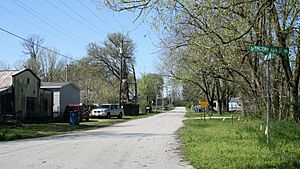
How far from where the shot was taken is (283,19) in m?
17.0

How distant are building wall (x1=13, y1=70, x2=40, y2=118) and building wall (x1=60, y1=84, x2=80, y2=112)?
8.72 meters

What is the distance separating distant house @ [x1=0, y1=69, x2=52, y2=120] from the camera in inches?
1298

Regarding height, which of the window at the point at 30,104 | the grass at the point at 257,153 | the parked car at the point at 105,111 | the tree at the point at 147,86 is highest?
the tree at the point at 147,86

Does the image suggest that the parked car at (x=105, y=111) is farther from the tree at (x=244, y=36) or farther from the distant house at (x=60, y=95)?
the tree at (x=244, y=36)

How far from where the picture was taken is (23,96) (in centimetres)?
3550

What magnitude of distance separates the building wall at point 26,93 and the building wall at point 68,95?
343 inches

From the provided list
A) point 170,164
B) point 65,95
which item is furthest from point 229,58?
point 65,95

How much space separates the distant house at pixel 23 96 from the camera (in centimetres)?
3297

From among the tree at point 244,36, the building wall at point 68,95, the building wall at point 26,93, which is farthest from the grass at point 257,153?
the building wall at point 68,95

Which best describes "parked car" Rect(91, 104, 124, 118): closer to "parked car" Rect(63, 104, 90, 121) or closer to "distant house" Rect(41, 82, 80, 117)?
"distant house" Rect(41, 82, 80, 117)

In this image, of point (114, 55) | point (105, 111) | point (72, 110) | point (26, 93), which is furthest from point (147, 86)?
point (26, 93)

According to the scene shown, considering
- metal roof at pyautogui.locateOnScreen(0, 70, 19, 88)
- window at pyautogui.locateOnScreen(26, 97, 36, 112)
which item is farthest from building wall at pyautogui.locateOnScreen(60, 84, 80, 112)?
metal roof at pyautogui.locateOnScreen(0, 70, 19, 88)

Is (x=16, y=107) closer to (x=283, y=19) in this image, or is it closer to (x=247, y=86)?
(x=247, y=86)

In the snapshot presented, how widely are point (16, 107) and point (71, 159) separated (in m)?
23.7
